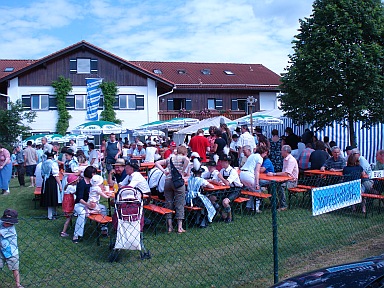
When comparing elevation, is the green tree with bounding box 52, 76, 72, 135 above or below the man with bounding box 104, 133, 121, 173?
above

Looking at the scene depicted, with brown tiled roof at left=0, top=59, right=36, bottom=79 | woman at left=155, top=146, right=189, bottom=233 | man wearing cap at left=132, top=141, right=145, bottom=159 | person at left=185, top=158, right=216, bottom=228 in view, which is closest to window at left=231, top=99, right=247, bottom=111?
brown tiled roof at left=0, top=59, right=36, bottom=79

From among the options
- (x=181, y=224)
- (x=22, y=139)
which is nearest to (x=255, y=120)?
(x=181, y=224)

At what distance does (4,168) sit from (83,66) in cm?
2112

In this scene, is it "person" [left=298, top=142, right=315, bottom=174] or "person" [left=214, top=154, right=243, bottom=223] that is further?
"person" [left=298, top=142, right=315, bottom=174]

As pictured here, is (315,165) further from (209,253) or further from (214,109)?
(214,109)

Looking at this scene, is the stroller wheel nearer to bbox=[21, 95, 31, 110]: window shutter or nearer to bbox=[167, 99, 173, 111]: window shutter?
bbox=[21, 95, 31, 110]: window shutter

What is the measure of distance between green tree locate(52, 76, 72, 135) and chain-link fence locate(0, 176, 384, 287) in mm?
23797

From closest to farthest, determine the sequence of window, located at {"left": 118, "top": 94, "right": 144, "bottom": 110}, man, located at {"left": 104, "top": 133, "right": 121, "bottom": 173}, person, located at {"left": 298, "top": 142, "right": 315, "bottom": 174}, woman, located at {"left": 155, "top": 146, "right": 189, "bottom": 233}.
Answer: woman, located at {"left": 155, "top": 146, "right": 189, "bottom": 233}, person, located at {"left": 298, "top": 142, "right": 315, "bottom": 174}, man, located at {"left": 104, "top": 133, "right": 121, "bottom": 173}, window, located at {"left": 118, "top": 94, "right": 144, "bottom": 110}

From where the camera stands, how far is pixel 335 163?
11.3 meters

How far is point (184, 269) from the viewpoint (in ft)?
20.3

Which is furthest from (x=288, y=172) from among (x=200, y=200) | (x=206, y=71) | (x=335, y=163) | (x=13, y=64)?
(x=13, y=64)

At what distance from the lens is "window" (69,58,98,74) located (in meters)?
33.1

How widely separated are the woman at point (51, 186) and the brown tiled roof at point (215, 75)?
1085 inches

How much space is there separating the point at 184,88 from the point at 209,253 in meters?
31.1
